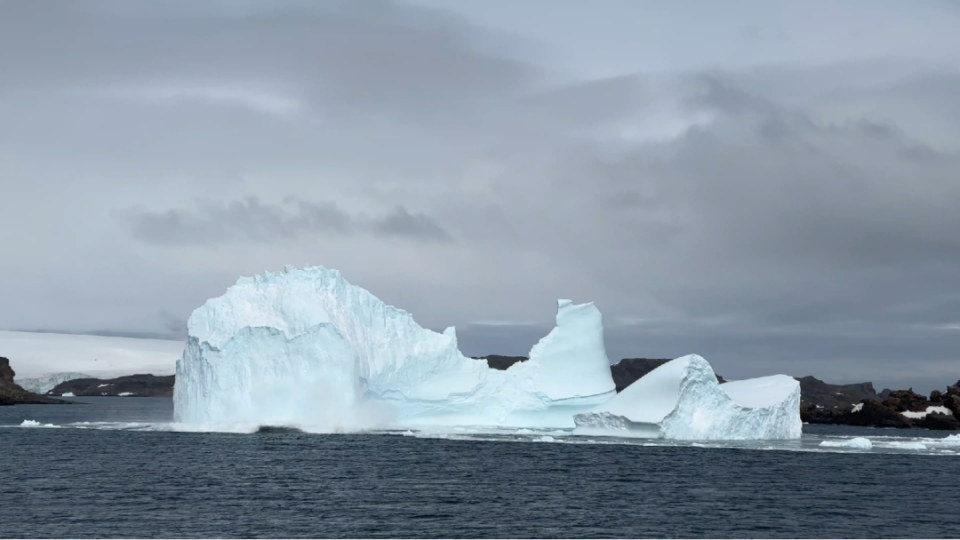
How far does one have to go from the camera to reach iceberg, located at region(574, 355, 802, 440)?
46.7 meters

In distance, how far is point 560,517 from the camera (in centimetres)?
2533

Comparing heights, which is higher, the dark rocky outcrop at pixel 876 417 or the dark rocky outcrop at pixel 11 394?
the dark rocky outcrop at pixel 11 394

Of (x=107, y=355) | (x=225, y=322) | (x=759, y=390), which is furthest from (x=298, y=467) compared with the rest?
(x=107, y=355)

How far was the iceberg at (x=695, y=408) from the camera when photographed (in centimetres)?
4666

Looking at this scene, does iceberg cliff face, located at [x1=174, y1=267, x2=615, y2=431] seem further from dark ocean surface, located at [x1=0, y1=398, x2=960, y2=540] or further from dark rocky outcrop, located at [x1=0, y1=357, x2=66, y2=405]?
dark rocky outcrop, located at [x1=0, y1=357, x2=66, y2=405]

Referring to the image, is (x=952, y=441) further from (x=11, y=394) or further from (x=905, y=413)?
(x=11, y=394)

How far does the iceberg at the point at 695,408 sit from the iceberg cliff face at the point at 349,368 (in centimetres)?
816

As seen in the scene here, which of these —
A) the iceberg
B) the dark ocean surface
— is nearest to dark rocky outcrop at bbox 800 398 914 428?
the iceberg

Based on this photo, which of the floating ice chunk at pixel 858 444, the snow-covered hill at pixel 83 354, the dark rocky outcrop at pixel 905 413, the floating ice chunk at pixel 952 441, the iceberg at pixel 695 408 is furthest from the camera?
→ the snow-covered hill at pixel 83 354

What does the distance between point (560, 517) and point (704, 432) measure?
24.4 m

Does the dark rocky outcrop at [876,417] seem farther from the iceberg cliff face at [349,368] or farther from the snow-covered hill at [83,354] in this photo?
the snow-covered hill at [83,354]

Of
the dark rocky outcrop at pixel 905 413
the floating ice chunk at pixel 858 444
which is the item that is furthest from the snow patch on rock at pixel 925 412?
the floating ice chunk at pixel 858 444

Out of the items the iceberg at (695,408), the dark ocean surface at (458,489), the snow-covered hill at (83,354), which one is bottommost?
the dark ocean surface at (458,489)

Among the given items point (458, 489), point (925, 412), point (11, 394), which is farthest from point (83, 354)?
point (458, 489)
